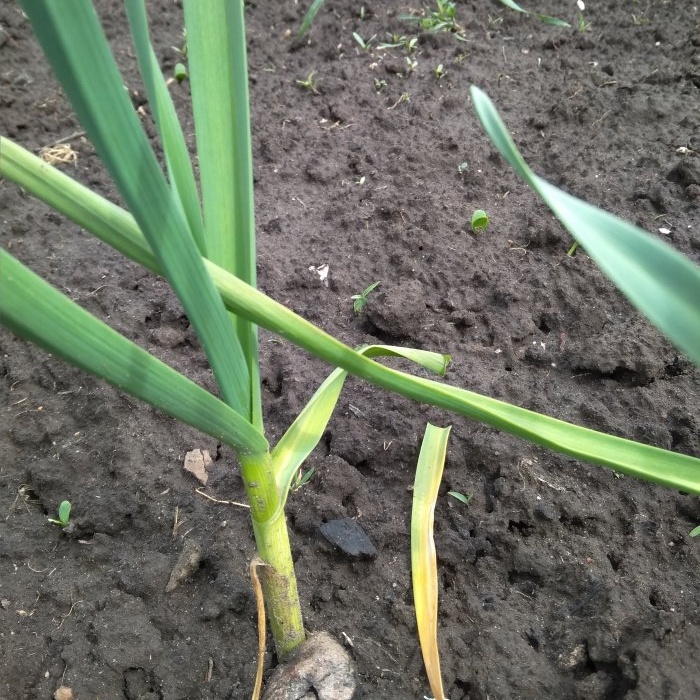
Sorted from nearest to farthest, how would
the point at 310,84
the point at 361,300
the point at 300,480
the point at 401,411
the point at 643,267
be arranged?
the point at 643,267
the point at 300,480
the point at 401,411
the point at 361,300
the point at 310,84

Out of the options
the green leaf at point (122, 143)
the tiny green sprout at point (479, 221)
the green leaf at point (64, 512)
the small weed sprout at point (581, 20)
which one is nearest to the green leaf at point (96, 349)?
the green leaf at point (122, 143)

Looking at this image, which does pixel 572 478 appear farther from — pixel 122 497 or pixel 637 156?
pixel 637 156

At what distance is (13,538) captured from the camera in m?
1.04

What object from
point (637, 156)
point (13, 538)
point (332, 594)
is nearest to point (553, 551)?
point (332, 594)

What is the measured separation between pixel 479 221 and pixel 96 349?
1.18 metres

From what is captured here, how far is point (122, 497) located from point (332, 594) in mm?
409

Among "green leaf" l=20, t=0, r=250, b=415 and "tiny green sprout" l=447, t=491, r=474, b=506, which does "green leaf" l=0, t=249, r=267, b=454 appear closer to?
"green leaf" l=20, t=0, r=250, b=415

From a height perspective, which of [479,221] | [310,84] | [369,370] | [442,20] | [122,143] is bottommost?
[479,221]

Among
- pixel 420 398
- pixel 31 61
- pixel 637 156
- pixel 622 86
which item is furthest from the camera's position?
pixel 31 61

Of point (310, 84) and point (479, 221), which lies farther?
point (310, 84)

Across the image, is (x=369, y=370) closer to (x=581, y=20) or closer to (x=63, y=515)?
(x=63, y=515)

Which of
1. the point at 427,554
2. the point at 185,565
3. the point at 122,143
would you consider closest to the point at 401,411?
the point at 427,554

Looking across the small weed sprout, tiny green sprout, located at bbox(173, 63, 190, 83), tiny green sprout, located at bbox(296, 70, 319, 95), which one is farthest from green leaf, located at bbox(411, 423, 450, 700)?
the small weed sprout

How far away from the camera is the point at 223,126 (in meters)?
0.62
